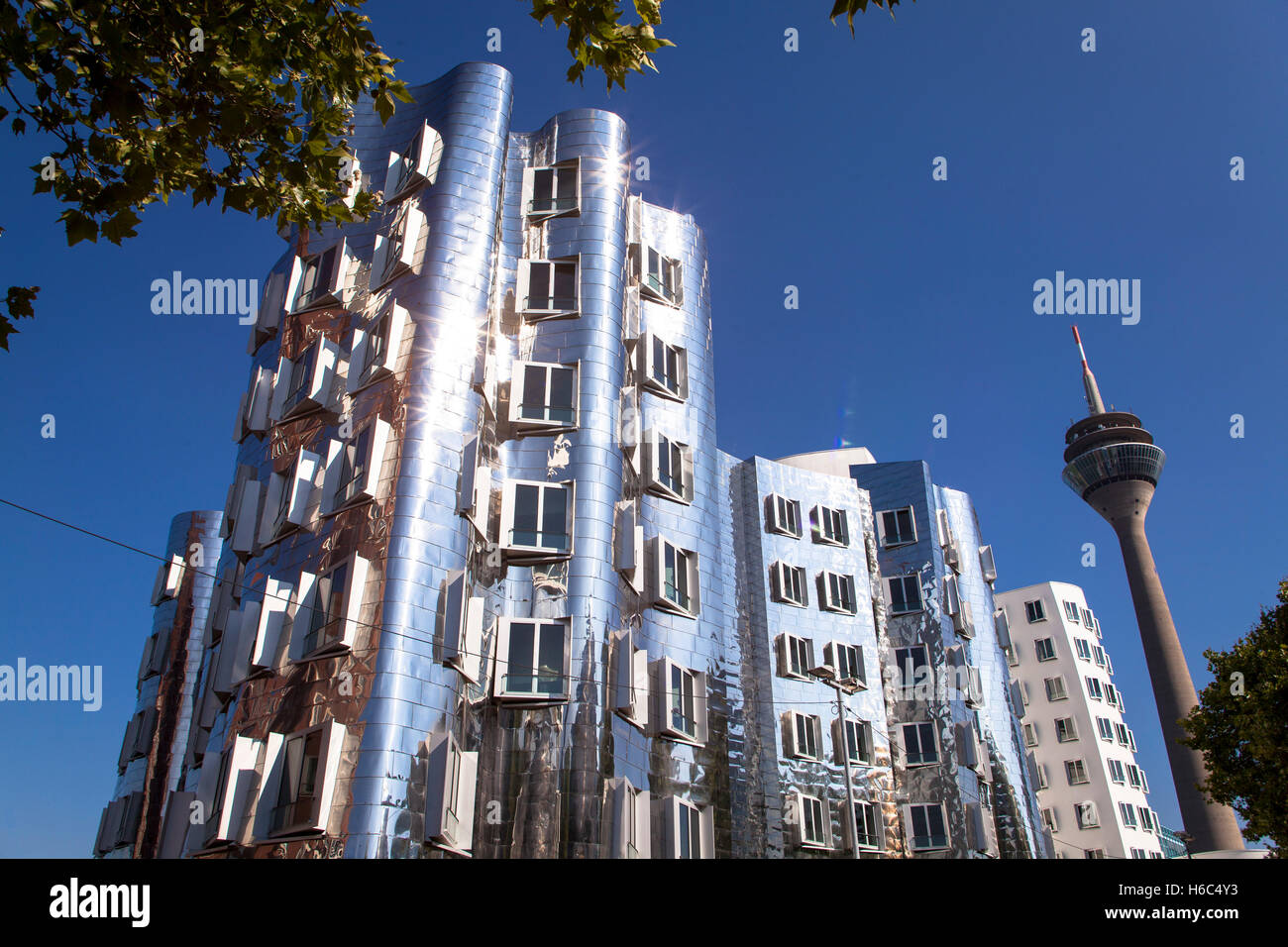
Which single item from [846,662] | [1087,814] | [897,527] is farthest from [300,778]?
[1087,814]

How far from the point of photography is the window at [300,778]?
21141 millimetres

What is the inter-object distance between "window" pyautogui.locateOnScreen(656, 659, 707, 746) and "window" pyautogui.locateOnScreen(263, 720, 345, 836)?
1001 cm

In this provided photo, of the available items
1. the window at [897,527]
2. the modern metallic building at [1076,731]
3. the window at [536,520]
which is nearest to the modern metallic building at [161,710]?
the window at [536,520]

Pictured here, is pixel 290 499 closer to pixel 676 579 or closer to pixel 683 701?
pixel 676 579

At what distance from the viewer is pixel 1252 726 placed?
2878cm

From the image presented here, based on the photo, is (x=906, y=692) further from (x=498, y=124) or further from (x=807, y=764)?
(x=498, y=124)

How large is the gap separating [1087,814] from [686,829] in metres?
53.7

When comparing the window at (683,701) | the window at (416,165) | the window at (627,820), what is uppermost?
the window at (416,165)

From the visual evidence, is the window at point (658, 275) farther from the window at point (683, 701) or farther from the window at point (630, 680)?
the window at point (683, 701)

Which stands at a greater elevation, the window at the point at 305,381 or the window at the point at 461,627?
the window at the point at 305,381

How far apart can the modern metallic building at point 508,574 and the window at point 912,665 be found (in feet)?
9.37

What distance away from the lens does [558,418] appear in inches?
1148
